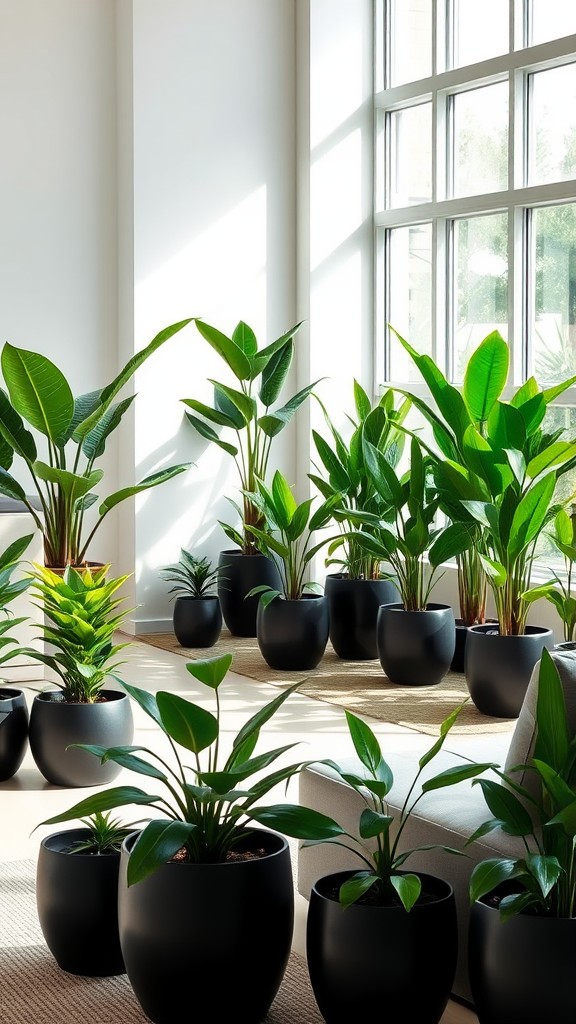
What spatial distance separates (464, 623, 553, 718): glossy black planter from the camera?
14.8 feet

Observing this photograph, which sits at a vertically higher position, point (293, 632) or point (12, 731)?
point (293, 632)

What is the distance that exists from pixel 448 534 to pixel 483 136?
7.05 ft

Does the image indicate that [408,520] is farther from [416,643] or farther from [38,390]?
[38,390]

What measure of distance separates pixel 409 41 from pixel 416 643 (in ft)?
10.4

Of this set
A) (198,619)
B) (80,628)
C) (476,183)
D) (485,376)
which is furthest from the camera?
(476,183)

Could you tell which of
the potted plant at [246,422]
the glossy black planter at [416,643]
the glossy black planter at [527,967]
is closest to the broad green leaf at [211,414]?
the potted plant at [246,422]

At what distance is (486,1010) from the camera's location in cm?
199

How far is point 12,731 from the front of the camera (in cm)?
367

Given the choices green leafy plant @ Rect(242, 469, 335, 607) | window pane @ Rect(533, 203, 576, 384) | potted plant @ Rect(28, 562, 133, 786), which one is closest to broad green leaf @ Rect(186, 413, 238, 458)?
green leafy plant @ Rect(242, 469, 335, 607)

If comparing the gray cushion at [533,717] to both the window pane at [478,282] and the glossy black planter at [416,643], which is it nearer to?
the glossy black planter at [416,643]

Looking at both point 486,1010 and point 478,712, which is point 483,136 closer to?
point 478,712

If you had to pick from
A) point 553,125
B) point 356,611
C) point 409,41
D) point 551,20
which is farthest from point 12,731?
point 409,41

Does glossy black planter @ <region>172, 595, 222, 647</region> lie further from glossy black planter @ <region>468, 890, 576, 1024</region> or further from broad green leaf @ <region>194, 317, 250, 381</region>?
glossy black planter @ <region>468, 890, 576, 1024</region>

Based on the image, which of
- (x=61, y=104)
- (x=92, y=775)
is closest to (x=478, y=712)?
(x=92, y=775)
